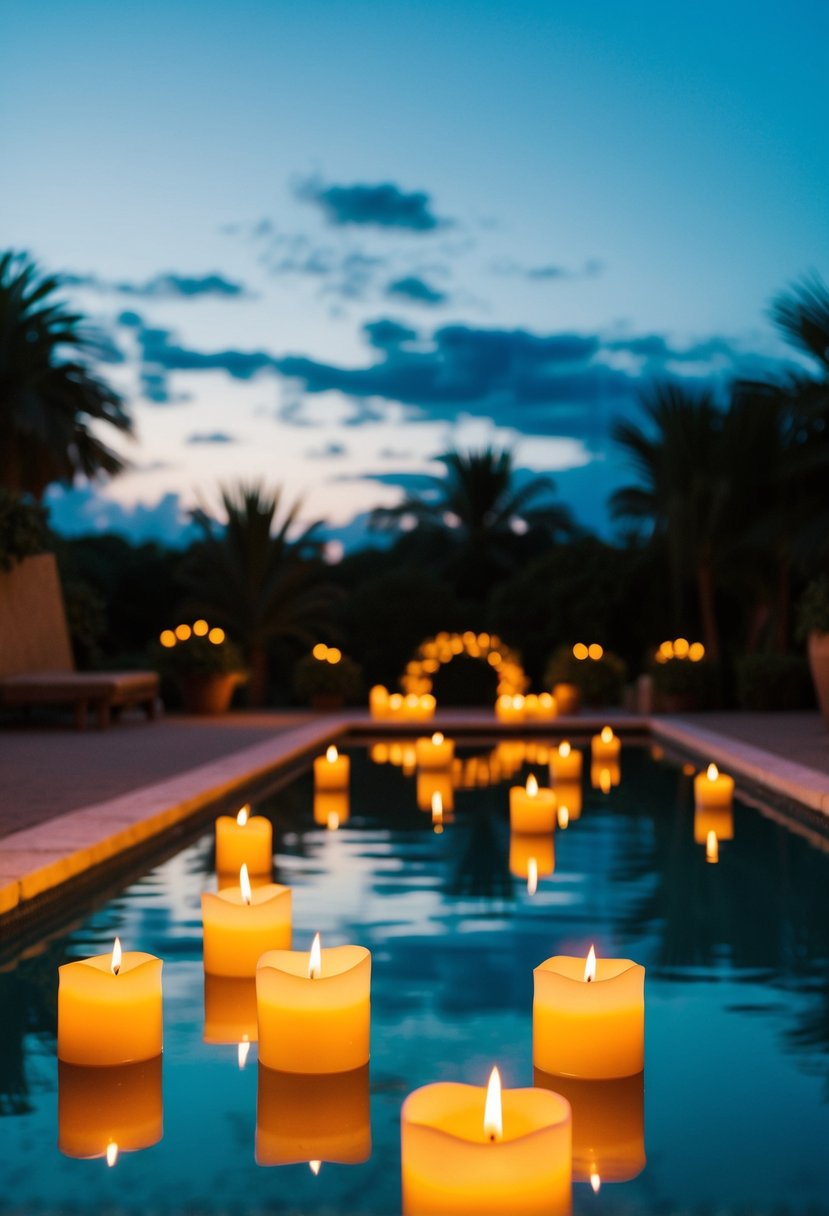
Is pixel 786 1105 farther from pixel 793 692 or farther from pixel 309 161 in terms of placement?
pixel 309 161

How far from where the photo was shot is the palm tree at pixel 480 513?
2705 centimetres

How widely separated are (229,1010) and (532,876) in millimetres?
2365

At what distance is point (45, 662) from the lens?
1502 centimetres

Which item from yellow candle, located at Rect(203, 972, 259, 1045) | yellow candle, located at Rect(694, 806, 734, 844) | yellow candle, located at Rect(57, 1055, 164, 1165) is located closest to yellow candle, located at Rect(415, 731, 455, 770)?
yellow candle, located at Rect(694, 806, 734, 844)

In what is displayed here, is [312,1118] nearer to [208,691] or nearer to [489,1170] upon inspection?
[489,1170]

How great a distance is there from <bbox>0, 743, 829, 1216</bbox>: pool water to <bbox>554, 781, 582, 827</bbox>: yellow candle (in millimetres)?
621

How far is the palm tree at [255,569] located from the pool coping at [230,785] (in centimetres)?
328

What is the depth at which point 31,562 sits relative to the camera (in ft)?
48.7

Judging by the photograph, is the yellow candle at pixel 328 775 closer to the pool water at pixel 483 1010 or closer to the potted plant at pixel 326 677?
the pool water at pixel 483 1010

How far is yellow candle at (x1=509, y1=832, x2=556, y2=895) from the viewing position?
5.91 metres

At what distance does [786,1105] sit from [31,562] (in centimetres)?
1303

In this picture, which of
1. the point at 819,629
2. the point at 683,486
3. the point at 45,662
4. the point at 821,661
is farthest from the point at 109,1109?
the point at 683,486

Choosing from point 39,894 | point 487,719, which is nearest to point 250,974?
point 39,894

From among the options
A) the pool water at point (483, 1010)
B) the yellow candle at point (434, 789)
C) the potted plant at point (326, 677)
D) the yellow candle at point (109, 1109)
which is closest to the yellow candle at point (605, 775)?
the yellow candle at point (434, 789)
